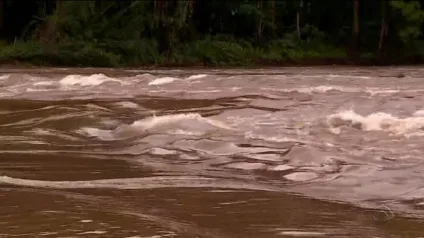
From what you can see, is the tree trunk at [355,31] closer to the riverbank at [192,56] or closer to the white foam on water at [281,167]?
the riverbank at [192,56]

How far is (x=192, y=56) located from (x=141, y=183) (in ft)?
73.4

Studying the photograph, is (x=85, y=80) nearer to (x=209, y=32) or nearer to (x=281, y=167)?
(x=281, y=167)

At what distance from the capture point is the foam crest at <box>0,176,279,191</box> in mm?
5352

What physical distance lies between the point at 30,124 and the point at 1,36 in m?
22.2

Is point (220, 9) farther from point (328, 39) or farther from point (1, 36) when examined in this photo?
point (1, 36)

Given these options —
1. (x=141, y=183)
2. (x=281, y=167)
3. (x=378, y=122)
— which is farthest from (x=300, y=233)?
(x=378, y=122)

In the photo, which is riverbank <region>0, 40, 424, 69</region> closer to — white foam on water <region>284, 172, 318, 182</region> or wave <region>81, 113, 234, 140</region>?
wave <region>81, 113, 234, 140</region>

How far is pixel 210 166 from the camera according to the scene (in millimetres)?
6316

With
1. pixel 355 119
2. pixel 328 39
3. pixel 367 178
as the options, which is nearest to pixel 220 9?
pixel 328 39

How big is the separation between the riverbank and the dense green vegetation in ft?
0.13

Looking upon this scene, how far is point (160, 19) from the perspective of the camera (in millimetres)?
28109

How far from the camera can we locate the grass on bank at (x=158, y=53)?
24.2 m

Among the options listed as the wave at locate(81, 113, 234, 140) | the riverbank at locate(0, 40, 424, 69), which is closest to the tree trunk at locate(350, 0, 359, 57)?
the riverbank at locate(0, 40, 424, 69)

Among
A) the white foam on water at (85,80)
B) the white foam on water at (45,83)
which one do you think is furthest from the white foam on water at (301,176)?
the white foam on water at (45,83)
